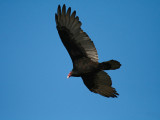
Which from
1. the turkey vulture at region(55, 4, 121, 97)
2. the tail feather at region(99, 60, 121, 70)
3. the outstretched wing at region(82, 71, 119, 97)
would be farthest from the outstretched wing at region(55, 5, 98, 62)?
the outstretched wing at region(82, 71, 119, 97)

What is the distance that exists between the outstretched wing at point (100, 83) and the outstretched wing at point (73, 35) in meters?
0.81

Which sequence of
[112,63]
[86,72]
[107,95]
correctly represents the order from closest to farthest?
[112,63], [86,72], [107,95]

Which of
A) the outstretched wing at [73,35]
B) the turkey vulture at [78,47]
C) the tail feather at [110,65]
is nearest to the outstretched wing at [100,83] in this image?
the turkey vulture at [78,47]

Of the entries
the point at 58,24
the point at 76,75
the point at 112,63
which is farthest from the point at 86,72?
the point at 58,24

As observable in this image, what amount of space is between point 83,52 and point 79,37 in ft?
1.56

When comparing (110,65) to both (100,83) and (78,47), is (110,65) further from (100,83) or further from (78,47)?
(100,83)

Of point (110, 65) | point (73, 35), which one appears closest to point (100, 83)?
point (110, 65)

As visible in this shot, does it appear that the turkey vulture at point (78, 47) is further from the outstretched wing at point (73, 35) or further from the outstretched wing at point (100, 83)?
the outstretched wing at point (100, 83)

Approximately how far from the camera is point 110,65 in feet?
23.7

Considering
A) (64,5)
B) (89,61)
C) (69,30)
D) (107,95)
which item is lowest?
(107,95)

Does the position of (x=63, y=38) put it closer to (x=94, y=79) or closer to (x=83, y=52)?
(x=83, y=52)

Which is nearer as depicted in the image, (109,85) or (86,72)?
(86,72)

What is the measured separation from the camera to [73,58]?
25.0 feet

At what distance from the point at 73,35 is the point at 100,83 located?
1.87 meters
